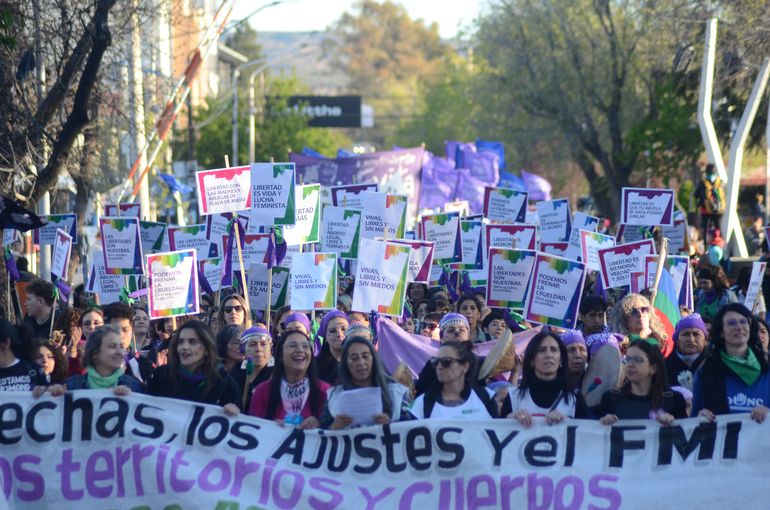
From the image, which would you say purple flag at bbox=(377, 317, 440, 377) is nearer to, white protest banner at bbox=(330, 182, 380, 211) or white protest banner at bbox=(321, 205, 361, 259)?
white protest banner at bbox=(321, 205, 361, 259)

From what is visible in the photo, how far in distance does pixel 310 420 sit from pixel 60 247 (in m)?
6.26

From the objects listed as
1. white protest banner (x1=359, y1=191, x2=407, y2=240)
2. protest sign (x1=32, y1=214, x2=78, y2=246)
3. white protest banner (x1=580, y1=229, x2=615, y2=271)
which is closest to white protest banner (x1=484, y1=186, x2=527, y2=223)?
white protest banner (x1=359, y1=191, x2=407, y2=240)

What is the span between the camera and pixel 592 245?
41.1ft

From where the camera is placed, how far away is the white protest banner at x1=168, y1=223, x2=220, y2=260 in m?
13.8

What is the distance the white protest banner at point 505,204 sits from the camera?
1688 cm

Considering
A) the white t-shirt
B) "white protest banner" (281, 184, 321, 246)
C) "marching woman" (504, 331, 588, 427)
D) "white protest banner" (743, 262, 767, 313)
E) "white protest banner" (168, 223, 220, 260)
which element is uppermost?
"white protest banner" (281, 184, 321, 246)

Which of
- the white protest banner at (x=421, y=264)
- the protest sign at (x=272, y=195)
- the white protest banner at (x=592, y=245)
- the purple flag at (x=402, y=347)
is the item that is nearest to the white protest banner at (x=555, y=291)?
the purple flag at (x=402, y=347)

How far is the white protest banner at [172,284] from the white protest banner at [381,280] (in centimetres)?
118

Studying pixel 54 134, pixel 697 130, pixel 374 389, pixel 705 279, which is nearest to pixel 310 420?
pixel 374 389

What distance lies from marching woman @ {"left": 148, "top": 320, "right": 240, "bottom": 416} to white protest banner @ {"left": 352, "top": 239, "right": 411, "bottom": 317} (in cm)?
312

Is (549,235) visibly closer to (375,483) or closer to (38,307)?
(38,307)

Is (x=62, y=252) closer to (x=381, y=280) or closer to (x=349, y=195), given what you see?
(x=381, y=280)

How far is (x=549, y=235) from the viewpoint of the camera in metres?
16.7

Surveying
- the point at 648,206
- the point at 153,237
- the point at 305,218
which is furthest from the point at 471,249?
the point at 153,237
